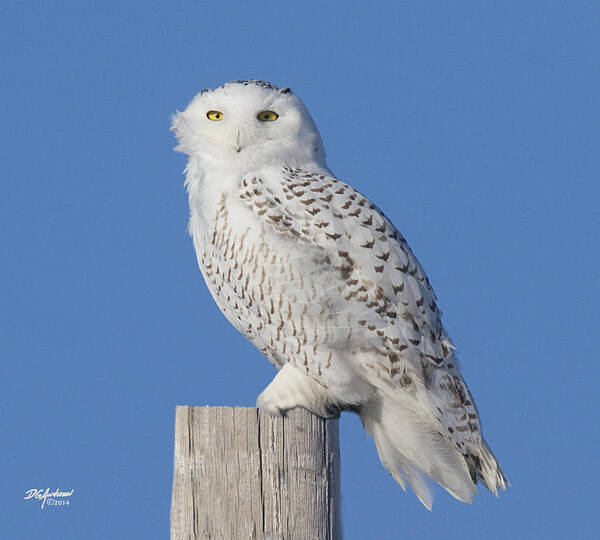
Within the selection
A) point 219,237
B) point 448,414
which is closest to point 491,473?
point 448,414

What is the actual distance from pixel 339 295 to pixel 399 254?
0.35 meters

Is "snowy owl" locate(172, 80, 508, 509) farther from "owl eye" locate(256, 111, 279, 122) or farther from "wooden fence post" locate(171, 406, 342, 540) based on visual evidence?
"wooden fence post" locate(171, 406, 342, 540)

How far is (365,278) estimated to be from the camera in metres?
3.69

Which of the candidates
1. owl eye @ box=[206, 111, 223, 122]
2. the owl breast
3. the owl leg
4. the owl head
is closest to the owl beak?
the owl head

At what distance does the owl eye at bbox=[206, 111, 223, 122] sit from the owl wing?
0.36m

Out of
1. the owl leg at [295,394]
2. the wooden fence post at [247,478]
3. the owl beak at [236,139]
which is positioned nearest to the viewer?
the wooden fence post at [247,478]

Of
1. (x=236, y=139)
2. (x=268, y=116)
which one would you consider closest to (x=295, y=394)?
(x=236, y=139)

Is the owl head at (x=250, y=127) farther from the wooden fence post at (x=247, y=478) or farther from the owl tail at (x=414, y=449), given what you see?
the wooden fence post at (x=247, y=478)

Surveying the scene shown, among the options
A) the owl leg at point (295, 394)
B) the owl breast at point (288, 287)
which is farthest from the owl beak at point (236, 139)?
the owl leg at point (295, 394)

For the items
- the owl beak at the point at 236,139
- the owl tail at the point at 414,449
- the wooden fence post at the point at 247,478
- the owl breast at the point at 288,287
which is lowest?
the wooden fence post at the point at 247,478

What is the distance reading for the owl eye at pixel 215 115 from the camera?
3.97 meters

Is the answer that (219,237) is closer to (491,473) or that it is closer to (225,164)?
(225,164)

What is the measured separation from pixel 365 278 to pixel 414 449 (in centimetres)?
92

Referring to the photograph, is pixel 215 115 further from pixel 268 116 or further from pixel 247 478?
pixel 247 478
